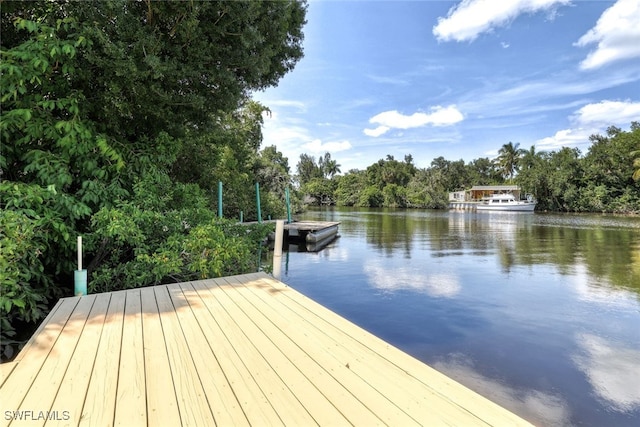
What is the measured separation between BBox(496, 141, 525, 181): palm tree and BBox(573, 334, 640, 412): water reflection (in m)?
51.8

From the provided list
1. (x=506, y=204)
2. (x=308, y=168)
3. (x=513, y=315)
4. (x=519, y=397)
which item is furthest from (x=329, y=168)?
(x=519, y=397)

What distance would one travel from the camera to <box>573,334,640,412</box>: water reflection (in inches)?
134

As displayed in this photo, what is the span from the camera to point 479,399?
1.62 metres

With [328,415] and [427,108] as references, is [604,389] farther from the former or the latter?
[427,108]

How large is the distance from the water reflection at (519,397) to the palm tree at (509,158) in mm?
53520

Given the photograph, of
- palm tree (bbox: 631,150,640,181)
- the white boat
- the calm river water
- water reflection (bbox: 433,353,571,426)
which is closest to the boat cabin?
the white boat

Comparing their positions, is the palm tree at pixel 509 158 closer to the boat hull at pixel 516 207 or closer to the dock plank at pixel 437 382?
the boat hull at pixel 516 207

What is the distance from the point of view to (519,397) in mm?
3424

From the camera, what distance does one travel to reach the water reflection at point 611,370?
11.2ft

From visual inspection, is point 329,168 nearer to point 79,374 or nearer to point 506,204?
point 506,204

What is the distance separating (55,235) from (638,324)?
8.26 m

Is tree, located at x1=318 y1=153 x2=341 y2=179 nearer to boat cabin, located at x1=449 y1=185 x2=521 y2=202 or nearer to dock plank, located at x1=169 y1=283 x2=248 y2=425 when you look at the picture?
boat cabin, located at x1=449 y1=185 x2=521 y2=202

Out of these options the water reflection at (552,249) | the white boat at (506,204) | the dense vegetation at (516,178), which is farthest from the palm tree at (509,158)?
the water reflection at (552,249)

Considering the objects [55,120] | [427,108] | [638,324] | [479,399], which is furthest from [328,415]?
[427,108]
